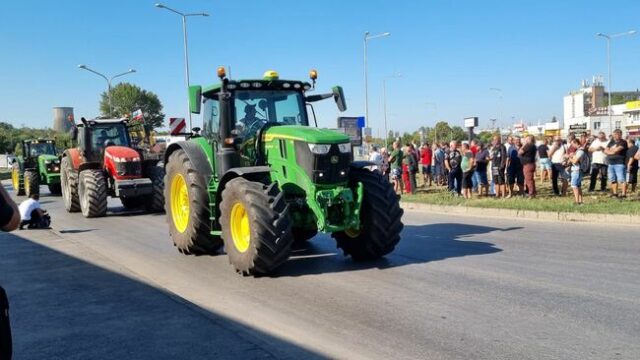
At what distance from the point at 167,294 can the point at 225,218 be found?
1789 mm

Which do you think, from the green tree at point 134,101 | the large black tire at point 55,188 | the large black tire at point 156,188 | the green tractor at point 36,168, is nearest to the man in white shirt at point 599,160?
the large black tire at point 156,188

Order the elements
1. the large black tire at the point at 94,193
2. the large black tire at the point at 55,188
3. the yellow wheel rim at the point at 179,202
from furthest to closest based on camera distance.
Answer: the large black tire at the point at 55,188
the large black tire at the point at 94,193
the yellow wheel rim at the point at 179,202

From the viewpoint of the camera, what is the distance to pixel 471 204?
1501cm

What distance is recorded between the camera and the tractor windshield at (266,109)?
29.5ft

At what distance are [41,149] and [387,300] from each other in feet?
71.7

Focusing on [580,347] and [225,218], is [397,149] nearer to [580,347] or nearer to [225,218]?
[225,218]

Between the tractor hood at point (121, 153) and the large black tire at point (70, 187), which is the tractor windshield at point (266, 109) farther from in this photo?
the large black tire at point (70, 187)

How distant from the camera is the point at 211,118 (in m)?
9.58

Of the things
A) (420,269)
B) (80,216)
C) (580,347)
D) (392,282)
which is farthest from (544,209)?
(80,216)

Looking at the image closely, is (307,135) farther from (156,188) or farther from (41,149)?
(41,149)

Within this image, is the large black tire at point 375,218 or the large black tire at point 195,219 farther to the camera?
the large black tire at point 195,219

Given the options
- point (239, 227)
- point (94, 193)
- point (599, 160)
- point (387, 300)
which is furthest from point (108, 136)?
point (599, 160)

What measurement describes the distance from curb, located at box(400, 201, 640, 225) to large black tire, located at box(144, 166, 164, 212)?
270 inches

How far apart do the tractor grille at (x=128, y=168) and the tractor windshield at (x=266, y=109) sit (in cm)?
748
